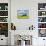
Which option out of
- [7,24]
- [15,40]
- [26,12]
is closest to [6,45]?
[15,40]

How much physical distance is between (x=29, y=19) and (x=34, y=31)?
625mm

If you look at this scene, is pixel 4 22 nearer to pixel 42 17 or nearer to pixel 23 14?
pixel 23 14

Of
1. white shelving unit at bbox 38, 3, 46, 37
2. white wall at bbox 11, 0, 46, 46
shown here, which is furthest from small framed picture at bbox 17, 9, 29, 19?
white shelving unit at bbox 38, 3, 46, 37

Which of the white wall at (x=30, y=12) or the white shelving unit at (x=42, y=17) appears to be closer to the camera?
the white wall at (x=30, y=12)

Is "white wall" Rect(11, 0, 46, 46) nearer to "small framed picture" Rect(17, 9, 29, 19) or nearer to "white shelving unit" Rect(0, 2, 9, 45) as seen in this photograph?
"small framed picture" Rect(17, 9, 29, 19)

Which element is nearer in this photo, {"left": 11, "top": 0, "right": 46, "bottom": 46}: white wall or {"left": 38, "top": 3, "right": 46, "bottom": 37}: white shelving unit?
{"left": 11, "top": 0, "right": 46, "bottom": 46}: white wall

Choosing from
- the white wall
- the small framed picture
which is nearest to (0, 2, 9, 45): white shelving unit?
the white wall

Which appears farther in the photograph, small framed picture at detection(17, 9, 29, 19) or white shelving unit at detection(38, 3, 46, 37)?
white shelving unit at detection(38, 3, 46, 37)

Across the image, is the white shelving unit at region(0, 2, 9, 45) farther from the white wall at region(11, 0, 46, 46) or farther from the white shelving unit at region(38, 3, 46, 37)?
the white shelving unit at region(38, 3, 46, 37)

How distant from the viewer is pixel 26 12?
598 cm

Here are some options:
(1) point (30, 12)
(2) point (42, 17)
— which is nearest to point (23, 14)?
(1) point (30, 12)

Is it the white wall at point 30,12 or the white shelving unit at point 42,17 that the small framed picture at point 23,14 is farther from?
the white shelving unit at point 42,17

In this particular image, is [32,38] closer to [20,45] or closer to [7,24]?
[20,45]

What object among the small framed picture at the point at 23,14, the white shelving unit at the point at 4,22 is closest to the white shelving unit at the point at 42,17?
the small framed picture at the point at 23,14
